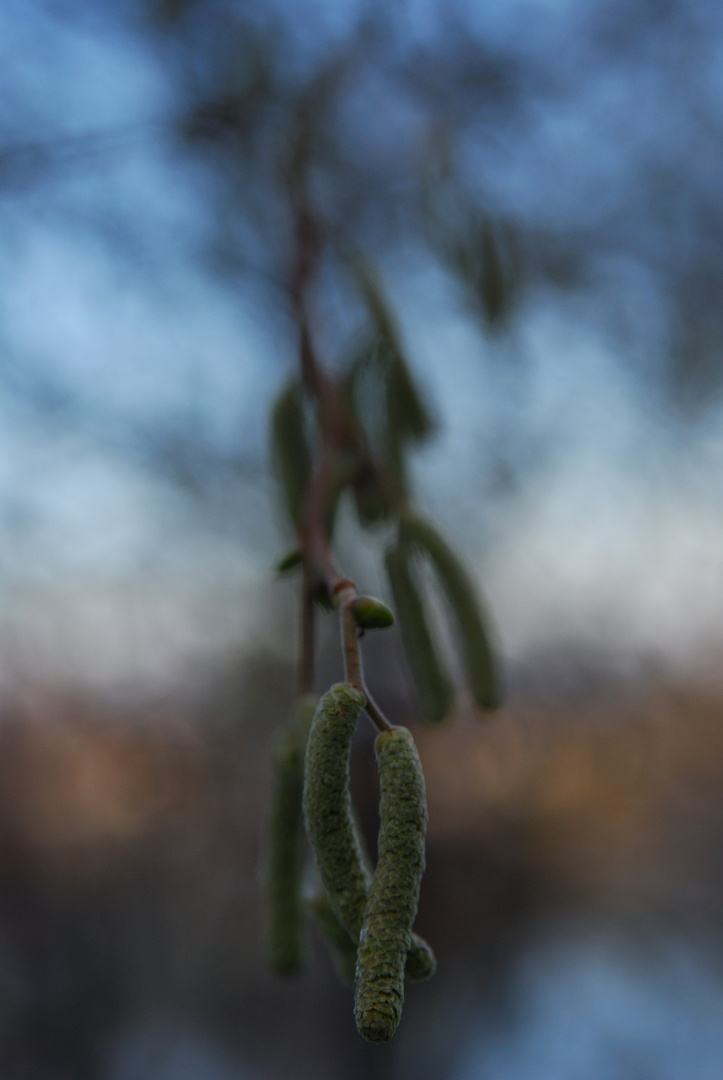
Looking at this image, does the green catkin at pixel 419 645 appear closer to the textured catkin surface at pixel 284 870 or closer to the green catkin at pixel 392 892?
the textured catkin surface at pixel 284 870

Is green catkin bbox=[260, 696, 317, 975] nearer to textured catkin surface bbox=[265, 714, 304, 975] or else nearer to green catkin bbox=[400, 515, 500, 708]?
textured catkin surface bbox=[265, 714, 304, 975]

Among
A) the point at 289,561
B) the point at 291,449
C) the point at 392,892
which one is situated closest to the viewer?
the point at 392,892

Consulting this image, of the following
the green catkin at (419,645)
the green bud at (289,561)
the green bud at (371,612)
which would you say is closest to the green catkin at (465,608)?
the green catkin at (419,645)

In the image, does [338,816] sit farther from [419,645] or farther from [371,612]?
[419,645]

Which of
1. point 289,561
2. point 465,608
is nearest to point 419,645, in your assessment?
point 465,608

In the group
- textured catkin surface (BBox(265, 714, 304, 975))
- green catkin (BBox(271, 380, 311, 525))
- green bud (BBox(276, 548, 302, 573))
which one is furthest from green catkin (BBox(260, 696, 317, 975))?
green catkin (BBox(271, 380, 311, 525))

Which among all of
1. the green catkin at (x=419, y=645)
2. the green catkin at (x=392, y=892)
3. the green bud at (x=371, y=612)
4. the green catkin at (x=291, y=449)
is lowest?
the green catkin at (x=392, y=892)

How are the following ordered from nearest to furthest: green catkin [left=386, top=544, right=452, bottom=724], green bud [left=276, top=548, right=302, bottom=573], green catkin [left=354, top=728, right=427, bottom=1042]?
green catkin [left=354, top=728, right=427, bottom=1042], green bud [left=276, top=548, right=302, bottom=573], green catkin [left=386, top=544, right=452, bottom=724]
